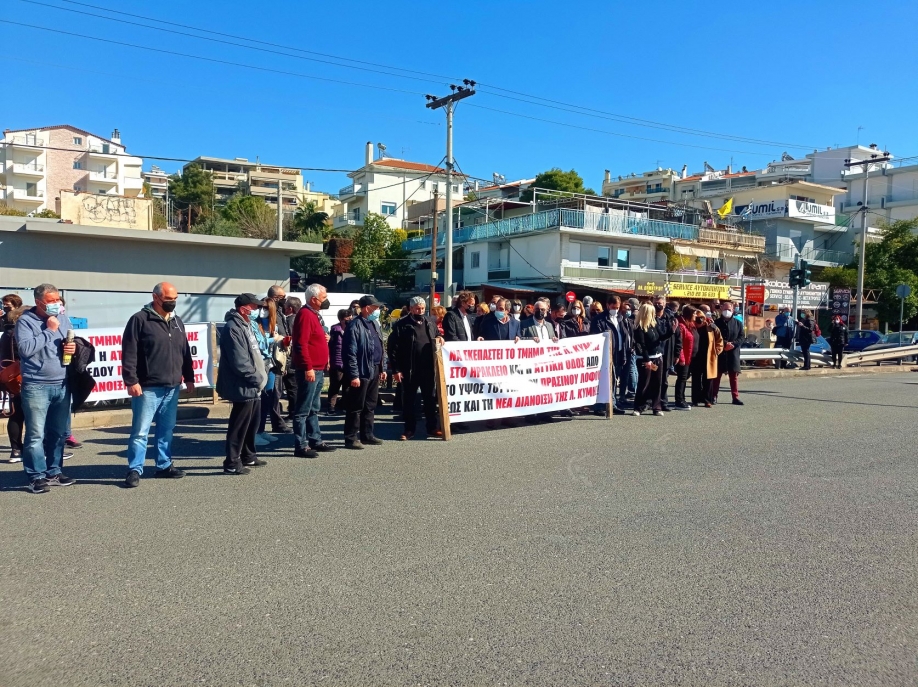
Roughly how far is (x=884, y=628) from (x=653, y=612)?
120cm

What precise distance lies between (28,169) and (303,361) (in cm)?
7952

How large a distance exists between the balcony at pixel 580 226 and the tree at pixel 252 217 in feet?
48.0

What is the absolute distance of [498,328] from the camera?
36.7ft

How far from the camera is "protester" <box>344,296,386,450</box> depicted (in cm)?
852

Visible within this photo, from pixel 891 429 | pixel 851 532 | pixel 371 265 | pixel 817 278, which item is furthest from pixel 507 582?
A: pixel 817 278

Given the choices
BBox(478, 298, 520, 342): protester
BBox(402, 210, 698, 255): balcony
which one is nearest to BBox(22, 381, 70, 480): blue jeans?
BBox(478, 298, 520, 342): protester

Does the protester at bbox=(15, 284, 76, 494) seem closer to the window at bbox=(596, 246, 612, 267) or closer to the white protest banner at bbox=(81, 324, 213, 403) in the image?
the white protest banner at bbox=(81, 324, 213, 403)

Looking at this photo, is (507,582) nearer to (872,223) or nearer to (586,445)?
(586,445)

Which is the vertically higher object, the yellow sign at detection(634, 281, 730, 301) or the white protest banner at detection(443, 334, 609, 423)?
the yellow sign at detection(634, 281, 730, 301)

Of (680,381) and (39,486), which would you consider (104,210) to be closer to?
(39,486)

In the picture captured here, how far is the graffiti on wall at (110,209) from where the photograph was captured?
20297 millimetres

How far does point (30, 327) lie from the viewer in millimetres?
6531

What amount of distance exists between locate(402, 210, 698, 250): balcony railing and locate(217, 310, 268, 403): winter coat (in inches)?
1438

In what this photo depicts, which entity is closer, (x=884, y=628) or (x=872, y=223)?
(x=884, y=628)
